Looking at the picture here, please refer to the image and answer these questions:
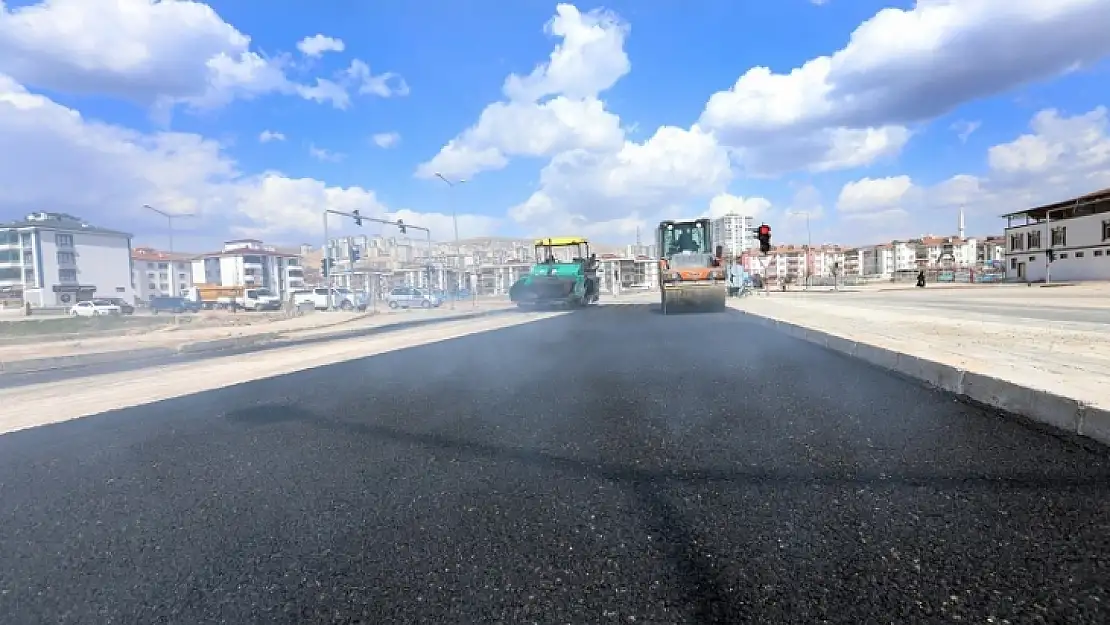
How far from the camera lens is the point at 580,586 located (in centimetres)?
211

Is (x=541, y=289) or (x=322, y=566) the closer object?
(x=322, y=566)

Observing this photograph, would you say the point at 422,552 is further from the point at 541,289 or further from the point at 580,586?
the point at 541,289

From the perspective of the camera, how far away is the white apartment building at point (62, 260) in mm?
71875

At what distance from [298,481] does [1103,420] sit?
5223mm

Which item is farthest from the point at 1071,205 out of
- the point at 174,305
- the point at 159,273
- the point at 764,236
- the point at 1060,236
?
the point at 159,273

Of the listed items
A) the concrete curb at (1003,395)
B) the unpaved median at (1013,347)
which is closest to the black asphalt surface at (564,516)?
the concrete curb at (1003,395)

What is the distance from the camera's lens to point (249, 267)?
10438cm

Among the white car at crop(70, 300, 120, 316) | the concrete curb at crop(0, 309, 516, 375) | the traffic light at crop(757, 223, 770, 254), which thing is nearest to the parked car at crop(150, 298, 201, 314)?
the white car at crop(70, 300, 120, 316)

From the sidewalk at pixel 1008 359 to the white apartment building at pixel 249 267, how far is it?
348 feet

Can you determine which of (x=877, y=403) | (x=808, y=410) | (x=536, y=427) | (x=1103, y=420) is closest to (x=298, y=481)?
(x=536, y=427)

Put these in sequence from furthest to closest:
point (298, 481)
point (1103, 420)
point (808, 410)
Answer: point (808, 410) → point (1103, 420) → point (298, 481)

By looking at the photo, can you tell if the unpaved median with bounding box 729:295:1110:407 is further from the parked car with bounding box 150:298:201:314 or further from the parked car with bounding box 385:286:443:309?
the parked car with bounding box 150:298:201:314

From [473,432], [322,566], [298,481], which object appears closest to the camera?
[322,566]

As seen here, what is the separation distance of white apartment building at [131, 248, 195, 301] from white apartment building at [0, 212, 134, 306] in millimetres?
19049
